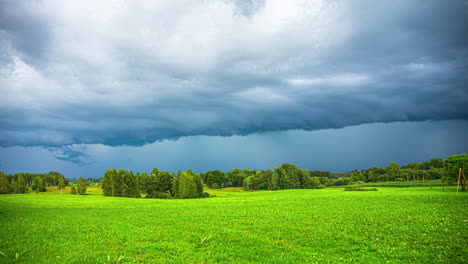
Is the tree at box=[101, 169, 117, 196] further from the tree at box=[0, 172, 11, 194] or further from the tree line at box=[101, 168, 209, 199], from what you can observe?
the tree at box=[0, 172, 11, 194]

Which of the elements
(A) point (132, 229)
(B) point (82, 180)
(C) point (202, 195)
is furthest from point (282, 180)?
(A) point (132, 229)

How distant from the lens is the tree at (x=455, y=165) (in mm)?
56656

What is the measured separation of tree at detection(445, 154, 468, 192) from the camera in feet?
186

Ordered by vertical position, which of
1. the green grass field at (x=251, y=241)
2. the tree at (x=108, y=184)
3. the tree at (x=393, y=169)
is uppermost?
the green grass field at (x=251, y=241)

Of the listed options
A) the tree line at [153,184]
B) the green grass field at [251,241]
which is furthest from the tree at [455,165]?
the tree line at [153,184]

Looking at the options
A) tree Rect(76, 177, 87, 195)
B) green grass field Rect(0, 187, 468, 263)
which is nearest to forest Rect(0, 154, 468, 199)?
tree Rect(76, 177, 87, 195)

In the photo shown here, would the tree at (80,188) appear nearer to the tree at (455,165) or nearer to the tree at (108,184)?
the tree at (108,184)

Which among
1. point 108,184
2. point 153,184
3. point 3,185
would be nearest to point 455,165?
point 153,184

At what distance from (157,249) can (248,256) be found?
5936 millimetres

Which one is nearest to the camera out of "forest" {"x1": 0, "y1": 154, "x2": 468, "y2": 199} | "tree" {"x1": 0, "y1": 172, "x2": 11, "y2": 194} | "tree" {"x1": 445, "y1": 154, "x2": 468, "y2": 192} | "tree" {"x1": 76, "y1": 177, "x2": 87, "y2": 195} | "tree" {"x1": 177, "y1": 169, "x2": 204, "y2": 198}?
"tree" {"x1": 445, "y1": 154, "x2": 468, "y2": 192}

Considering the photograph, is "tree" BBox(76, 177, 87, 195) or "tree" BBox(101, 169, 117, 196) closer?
"tree" BBox(101, 169, 117, 196)

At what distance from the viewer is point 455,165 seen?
5812 centimetres

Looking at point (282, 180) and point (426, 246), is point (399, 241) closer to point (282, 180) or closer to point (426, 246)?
A: point (426, 246)

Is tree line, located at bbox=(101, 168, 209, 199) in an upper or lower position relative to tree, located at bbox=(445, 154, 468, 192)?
lower
